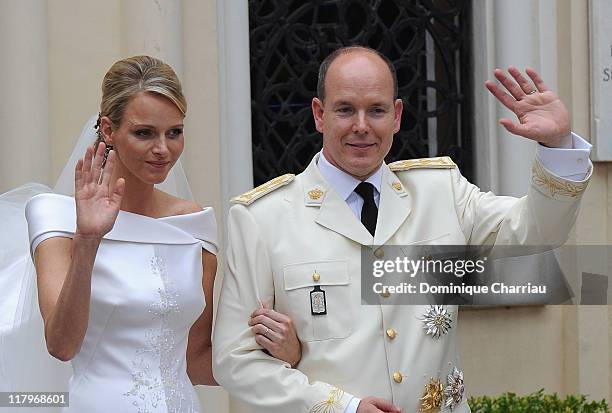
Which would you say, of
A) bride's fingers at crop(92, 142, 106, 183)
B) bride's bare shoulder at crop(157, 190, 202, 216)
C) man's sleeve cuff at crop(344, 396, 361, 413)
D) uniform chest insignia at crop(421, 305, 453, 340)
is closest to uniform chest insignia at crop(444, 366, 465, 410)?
uniform chest insignia at crop(421, 305, 453, 340)

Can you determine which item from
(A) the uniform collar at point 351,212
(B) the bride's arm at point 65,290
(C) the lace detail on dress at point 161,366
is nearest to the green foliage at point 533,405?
(A) the uniform collar at point 351,212

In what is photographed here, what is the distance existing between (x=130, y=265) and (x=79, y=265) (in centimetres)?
37

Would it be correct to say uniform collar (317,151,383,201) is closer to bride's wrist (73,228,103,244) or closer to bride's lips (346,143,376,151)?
bride's lips (346,143,376,151)

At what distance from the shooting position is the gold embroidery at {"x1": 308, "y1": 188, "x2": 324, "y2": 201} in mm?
3439

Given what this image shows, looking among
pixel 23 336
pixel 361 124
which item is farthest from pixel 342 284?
pixel 23 336

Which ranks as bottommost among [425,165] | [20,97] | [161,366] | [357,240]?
[161,366]

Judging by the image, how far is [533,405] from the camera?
589 cm

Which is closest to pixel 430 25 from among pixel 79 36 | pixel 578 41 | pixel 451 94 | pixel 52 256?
pixel 451 94

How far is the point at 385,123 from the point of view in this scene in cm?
330

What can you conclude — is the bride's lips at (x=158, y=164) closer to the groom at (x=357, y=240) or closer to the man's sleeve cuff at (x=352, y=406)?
the groom at (x=357, y=240)

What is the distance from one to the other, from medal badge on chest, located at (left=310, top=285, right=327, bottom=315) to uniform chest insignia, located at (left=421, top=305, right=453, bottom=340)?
29cm

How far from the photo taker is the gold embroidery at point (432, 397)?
329cm

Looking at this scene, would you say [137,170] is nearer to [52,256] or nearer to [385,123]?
[52,256]

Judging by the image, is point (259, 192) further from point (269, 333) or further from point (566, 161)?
point (566, 161)
